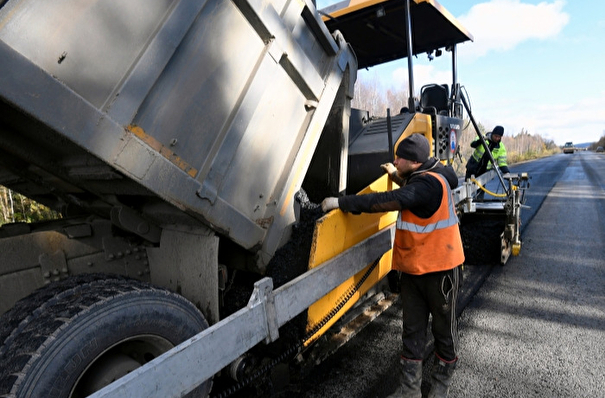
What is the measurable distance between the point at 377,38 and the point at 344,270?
3210 millimetres

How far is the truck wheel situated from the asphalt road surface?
1.14m

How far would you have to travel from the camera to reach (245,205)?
2.03m

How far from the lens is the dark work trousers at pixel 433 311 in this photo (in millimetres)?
2406

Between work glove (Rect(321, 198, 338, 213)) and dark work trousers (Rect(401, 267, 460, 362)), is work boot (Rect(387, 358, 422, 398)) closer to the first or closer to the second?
dark work trousers (Rect(401, 267, 460, 362))

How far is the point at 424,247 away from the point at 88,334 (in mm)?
1905

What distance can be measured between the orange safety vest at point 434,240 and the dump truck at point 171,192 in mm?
281

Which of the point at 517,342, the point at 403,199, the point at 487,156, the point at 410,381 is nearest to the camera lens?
the point at 403,199

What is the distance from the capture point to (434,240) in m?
2.39

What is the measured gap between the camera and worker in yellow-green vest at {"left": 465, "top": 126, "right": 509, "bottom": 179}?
643 centimetres

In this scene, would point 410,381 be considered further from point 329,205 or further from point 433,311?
point 329,205

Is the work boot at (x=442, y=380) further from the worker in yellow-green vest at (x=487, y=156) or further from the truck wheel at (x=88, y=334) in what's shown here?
the worker in yellow-green vest at (x=487, y=156)

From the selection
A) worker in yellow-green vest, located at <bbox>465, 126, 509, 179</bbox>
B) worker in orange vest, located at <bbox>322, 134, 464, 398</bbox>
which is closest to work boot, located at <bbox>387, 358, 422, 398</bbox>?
worker in orange vest, located at <bbox>322, 134, 464, 398</bbox>

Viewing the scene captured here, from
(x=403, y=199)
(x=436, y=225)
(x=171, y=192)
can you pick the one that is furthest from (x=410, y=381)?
(x=171, y=192)

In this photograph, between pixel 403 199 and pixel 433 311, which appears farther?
pixel 433 311
